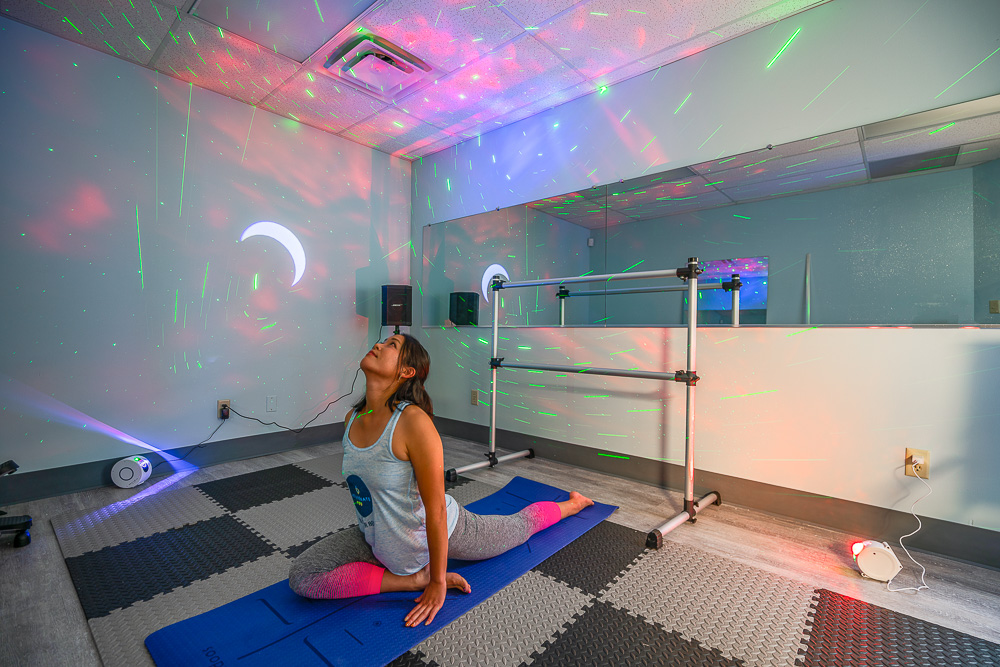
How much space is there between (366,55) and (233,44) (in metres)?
0.68

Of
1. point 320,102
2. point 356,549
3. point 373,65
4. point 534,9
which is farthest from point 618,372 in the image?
point 320,102

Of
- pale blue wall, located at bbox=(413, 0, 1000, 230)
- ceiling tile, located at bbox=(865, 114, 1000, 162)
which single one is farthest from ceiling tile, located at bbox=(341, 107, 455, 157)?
ceiling tile, located at bbox=(865, 114, 1000, 162)

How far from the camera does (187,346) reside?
2.83 metres

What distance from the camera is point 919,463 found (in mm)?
1835

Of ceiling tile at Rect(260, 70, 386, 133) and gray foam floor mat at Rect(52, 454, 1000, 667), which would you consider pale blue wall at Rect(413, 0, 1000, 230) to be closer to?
ceiling tile at Rect(260, 70, 386, 133)

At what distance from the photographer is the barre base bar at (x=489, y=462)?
8.54 ft

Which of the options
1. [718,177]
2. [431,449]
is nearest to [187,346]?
[431,449]

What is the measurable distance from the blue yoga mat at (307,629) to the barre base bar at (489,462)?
37.3 inches

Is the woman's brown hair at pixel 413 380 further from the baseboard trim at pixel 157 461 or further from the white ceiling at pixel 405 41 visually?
the baseboard trim at pixel 157 461

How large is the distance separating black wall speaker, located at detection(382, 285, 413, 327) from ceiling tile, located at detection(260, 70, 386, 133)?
1.23 metres

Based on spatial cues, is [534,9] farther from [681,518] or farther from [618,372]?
[681,518]

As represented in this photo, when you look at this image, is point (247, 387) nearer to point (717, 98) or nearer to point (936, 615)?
point (717, 98)

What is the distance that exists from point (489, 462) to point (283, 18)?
2.59m

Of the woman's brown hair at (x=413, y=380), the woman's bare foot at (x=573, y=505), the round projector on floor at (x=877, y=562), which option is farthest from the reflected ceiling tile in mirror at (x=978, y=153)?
the woman's brown hair at (x=413, y=380)
